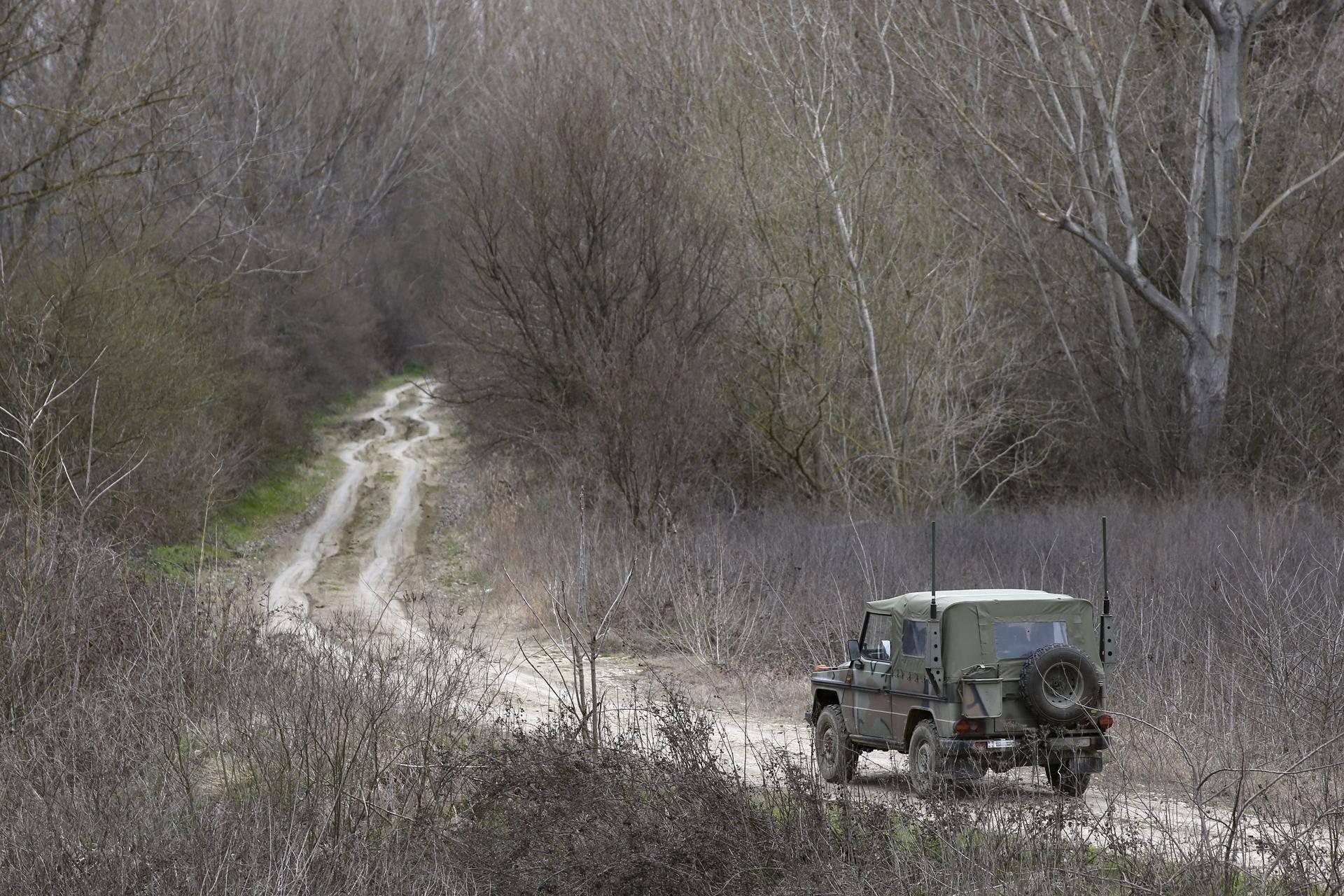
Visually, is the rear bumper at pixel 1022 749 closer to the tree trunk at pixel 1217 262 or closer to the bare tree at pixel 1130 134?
the bare tree at pixel 1130 134

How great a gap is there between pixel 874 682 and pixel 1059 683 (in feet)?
4.95

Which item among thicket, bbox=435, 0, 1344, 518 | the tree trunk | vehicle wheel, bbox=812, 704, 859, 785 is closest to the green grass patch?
thicket, bbox=435, 0, 1344, 518

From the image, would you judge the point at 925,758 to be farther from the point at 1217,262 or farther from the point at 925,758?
the point at 1217,262

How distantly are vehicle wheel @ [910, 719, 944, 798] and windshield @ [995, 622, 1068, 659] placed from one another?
731mm

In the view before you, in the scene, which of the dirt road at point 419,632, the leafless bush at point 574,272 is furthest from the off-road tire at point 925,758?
the leafless bush at point 574,272

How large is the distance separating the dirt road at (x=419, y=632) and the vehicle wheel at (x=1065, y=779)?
0.11 metres

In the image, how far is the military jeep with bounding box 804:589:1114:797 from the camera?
28.3ft

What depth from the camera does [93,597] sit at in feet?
37.2

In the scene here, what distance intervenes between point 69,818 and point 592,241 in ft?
63.8

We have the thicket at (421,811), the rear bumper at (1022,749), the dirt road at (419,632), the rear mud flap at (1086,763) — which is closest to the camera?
the thicket at (421,811)

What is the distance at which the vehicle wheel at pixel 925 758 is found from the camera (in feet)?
28.3

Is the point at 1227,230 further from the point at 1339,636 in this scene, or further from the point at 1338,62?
the point at 1339,636

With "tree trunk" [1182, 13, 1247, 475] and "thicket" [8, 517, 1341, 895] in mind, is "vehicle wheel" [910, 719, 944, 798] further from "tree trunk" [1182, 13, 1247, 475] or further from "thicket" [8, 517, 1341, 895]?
"tree trunk" [1182, 13, 1247, 475]

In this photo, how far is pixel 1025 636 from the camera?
355 inches
